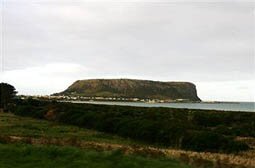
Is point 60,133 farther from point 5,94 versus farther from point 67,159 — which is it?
point 5,94

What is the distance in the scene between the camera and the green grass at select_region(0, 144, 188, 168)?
24.8 meters

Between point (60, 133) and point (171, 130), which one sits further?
point (60, 133)

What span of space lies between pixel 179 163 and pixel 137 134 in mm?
28117

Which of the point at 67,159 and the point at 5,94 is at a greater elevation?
the point at 5,94

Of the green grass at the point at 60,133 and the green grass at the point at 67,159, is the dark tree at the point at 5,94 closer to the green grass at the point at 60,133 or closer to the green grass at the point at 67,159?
the green grass at the point at 60,133

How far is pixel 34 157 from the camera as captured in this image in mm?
26688

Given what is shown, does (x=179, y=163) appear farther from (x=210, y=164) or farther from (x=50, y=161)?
(x=50, y=161)

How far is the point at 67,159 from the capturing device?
26.0 m

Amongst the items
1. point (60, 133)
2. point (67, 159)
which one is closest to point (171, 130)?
point (60, 133)

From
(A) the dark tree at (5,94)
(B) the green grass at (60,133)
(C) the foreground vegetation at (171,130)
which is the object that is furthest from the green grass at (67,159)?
(A) the dark tree at (5,94)

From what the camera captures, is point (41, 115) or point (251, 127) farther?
point (41, 115)

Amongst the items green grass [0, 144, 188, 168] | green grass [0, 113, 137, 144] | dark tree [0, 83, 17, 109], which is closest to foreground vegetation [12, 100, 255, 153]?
green grass [0, 113, 137, 144]

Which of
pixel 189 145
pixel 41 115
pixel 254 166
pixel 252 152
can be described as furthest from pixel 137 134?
pixel 41 115

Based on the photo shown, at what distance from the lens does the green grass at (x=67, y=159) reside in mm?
24828
